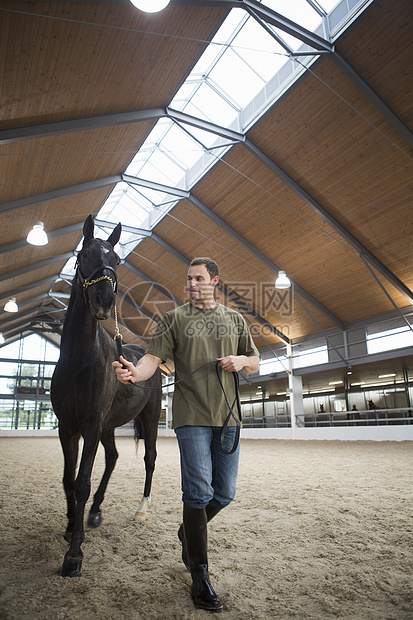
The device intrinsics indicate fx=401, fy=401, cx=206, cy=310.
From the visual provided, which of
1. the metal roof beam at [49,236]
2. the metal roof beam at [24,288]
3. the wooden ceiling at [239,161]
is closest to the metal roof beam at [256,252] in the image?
the wooden ceiling at [239,161]

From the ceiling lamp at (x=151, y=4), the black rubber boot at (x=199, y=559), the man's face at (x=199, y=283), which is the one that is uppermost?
the ceiling lamp at (x=151, y=4)

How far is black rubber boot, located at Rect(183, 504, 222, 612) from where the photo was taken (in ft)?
5.57

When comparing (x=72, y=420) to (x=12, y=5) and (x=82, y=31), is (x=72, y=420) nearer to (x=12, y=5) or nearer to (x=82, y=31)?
(x=12, y=5)

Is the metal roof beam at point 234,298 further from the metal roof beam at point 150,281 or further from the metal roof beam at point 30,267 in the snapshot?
the metal roof beam at point 30,267

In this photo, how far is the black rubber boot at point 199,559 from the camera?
5.57 ft

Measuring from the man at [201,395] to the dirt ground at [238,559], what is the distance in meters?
0.22

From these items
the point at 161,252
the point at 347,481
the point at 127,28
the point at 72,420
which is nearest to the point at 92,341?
the point at 72,420

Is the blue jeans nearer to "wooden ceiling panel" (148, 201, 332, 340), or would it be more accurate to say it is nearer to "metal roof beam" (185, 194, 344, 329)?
"metal roof beam" (185, 194, 344, 329)

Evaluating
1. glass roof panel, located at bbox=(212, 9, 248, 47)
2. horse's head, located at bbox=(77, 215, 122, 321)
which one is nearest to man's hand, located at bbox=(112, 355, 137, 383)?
horse's head, located at bbox=(77, 215, 122, 321)

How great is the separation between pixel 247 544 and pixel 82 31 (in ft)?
23.2

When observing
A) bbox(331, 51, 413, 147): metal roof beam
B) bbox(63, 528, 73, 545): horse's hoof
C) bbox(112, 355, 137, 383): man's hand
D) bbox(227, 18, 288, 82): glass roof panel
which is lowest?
bbox(63, 528, 73, 545): horse's hoof

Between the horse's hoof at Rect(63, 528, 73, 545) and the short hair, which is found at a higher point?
the short hair

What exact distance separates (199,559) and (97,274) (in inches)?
68.0

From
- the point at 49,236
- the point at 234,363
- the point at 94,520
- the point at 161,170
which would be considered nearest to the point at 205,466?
the point at 234,363
